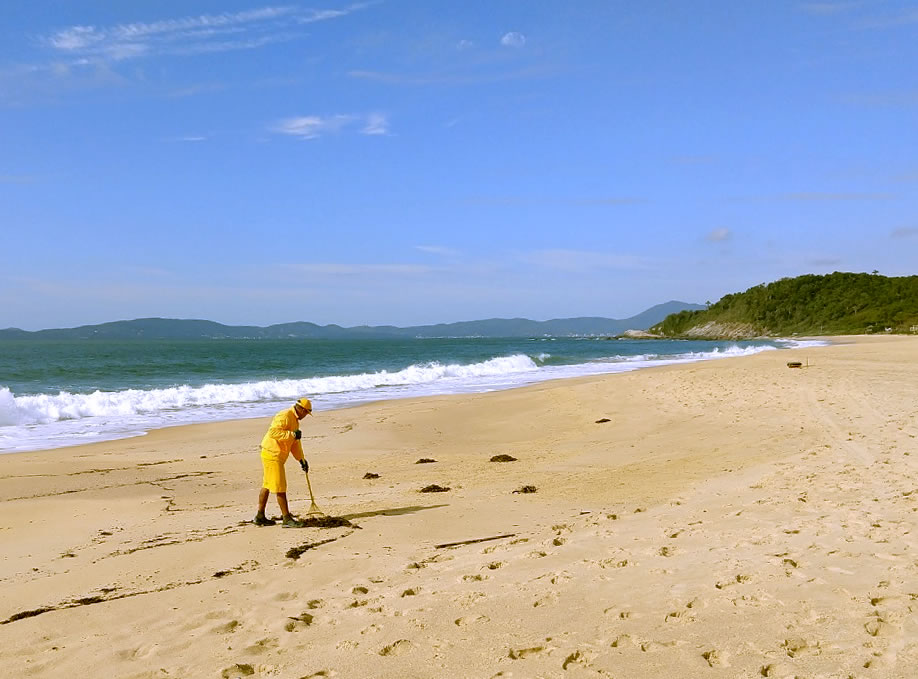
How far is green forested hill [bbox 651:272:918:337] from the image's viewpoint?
97.8 metres

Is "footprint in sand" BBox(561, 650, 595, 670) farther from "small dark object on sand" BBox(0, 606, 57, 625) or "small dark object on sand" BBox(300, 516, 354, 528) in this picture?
"small dark object on sand" BBox(300, 516, 354, 528)

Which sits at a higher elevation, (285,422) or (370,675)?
(285,422)

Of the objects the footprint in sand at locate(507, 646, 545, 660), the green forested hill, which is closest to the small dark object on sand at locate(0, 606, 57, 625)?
the footprint in sand at locate(507, 646, 545, 660)

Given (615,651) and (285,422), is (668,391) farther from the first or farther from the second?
(615,651)

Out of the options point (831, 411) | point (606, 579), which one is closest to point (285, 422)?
point (606, 579)

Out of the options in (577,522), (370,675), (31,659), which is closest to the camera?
(370,675)

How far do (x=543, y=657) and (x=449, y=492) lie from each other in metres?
5.37

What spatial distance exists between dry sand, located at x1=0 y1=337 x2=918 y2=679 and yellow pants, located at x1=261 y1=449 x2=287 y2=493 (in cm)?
53

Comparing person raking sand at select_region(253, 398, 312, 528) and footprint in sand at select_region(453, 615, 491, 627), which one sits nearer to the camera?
footprint in sand at select_region(453, 615, 491, 627)

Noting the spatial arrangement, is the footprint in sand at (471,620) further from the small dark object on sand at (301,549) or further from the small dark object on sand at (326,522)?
the small dark object on sand at (326,522)

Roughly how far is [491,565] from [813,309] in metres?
127

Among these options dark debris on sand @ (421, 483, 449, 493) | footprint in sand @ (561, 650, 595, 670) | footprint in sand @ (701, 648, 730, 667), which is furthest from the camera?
dark debris on sand @ (421, 483, 449, 493)

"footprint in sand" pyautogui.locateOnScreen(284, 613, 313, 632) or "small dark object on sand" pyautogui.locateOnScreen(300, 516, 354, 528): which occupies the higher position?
"footprint in sand" pyautogui.locateOnScreen(284, 613, 313, 632)

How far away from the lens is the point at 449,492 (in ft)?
30.1
